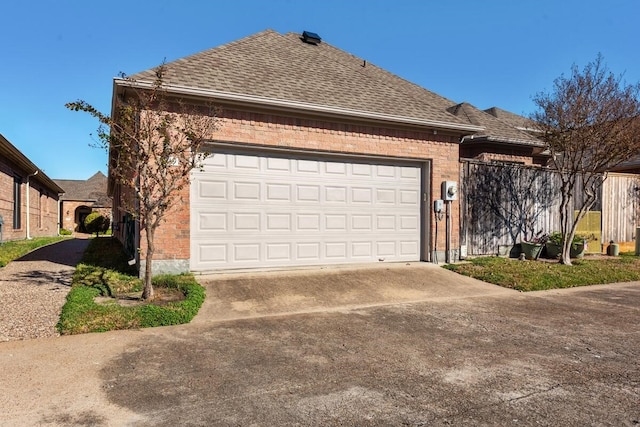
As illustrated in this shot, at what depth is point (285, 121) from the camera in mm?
9055

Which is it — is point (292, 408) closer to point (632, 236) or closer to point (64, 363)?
point (64, 363)

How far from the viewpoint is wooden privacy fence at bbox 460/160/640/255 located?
37.4 ft

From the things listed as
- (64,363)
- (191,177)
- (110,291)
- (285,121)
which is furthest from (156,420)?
(285,121)

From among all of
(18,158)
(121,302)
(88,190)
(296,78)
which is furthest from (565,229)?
(88,190)

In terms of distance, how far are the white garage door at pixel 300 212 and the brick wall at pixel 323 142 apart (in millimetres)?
326

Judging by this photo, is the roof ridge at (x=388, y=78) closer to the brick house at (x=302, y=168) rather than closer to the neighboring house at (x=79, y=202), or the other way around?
the brick house at (x=302, y=168)

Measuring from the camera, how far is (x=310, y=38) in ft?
45.2

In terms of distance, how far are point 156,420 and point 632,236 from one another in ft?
56.3

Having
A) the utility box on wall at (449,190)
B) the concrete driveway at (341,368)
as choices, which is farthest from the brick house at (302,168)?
Answer: the concrete driveway at (341,368)

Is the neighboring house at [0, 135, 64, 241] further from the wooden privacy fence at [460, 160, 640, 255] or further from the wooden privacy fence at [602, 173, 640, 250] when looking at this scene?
the wooden privacy fence at [602, 173, 640, 250]

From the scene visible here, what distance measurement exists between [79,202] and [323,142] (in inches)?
1601

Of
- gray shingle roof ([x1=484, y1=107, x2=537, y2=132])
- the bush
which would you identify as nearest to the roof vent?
gray shingle roof ([x1=484, y1=107, x2=537, y2=132])

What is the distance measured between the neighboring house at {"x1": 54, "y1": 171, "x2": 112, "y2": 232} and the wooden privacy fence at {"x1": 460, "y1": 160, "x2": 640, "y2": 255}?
119 feet

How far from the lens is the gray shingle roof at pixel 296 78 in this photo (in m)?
8.70
